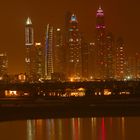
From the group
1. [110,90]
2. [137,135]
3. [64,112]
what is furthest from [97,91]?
[137,135]

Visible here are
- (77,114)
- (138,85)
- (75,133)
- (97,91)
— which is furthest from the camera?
(138,85)

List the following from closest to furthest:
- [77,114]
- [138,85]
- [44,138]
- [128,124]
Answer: [44,138] < [128,124] < [77,114] < [138,85]

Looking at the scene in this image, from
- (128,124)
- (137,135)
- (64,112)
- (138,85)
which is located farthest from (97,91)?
(137,135)

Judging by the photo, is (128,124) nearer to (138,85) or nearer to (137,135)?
(137,135)

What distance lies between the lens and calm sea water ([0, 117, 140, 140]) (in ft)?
151

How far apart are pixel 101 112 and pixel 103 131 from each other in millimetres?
16670

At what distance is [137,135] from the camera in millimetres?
46188

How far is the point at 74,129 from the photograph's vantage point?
50719mm

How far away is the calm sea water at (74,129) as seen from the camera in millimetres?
46125

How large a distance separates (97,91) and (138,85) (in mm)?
11092

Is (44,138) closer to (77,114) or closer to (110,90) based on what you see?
(77,114)

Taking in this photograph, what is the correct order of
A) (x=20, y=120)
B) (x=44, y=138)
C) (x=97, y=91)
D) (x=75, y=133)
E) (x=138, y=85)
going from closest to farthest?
(x=44, y=138) < (x=75, y=133) < (x=20, y=120) < (x=97, y=91) < (x=138, y=85)

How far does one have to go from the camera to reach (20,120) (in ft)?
197

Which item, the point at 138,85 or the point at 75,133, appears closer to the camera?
the point at 75,133
